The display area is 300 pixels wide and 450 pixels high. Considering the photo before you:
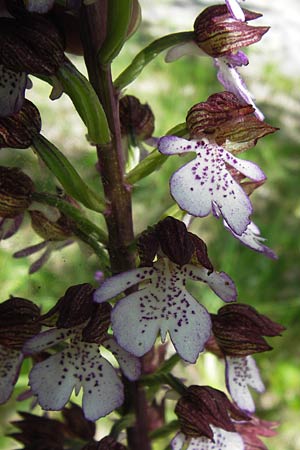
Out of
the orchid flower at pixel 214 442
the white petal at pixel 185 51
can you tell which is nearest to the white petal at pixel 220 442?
the orchid flower at pixel 214 442

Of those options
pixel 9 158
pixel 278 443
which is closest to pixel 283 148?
pixel 278 443

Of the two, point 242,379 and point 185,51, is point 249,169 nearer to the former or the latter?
point 185,51

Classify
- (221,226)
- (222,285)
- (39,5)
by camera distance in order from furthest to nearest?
(221,226) → (222,285) → (39,5)

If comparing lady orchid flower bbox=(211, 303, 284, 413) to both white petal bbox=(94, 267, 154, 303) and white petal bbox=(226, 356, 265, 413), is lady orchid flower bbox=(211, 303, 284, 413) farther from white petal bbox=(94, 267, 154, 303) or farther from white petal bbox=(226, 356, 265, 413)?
white petal bbox=(94, 267, 154, 303)

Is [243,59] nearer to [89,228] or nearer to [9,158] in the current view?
[89,228]

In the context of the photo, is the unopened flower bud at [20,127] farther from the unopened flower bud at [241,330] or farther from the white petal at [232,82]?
the unopened flower bud at [241,330]

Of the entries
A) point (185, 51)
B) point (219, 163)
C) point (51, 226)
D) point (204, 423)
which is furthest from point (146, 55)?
point (204, 423)

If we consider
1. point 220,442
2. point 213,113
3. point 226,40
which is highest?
point 226,40
